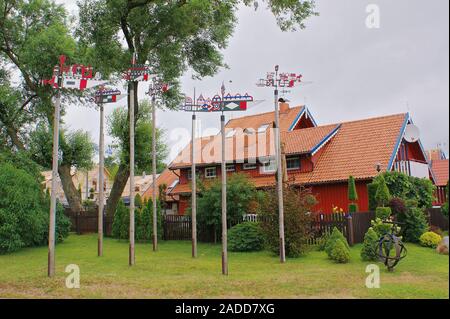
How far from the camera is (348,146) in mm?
28219

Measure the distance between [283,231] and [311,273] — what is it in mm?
3330

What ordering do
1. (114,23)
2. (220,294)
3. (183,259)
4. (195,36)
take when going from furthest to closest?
(195,36), (114,23), (183,259), (220,294)

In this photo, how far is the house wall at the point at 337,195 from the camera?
25656mm

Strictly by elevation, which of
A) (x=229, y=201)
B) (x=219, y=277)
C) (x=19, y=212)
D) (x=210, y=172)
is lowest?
(x=219, y=277)

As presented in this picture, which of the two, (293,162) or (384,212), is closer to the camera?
A: (384,212)

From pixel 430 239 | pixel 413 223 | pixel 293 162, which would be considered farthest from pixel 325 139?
pixel 430 239

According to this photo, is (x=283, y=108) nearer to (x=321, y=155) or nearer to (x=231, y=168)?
(x=231, y=168)

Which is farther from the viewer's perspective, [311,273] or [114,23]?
[114,23]

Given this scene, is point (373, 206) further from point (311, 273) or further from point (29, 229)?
point (29, 229)

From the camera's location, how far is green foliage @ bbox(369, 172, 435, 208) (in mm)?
22375

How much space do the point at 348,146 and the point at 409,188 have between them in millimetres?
6133

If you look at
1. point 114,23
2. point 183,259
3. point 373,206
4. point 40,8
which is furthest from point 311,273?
point 40,8

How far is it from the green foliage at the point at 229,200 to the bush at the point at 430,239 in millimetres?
7391

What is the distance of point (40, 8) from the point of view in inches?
1200
